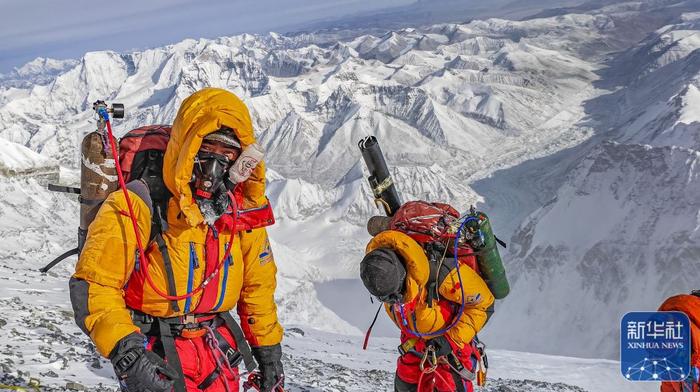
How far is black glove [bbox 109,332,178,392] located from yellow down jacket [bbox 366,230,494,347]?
286 centimetres

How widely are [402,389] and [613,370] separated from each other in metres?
22.1

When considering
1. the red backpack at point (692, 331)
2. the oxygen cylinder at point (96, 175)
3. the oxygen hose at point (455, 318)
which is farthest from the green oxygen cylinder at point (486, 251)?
the oxygen cylinder at point (96, 175)

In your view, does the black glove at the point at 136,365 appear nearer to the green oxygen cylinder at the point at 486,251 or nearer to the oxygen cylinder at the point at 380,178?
the green oxygen cylinder at the point at 486,251

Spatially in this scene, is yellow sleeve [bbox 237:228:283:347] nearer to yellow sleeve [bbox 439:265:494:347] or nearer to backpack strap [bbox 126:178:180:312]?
backpack strap [bbox 126:178:180:312]

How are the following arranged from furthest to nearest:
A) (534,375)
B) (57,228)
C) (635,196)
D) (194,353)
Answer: (635,196) → (57,228) → (534,375) → (194,353)

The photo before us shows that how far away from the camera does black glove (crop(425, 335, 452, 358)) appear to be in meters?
6.80

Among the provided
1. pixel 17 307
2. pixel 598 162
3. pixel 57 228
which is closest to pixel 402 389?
pixel 17 307

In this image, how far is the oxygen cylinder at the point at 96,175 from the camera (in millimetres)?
4996

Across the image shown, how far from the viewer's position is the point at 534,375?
21188mm

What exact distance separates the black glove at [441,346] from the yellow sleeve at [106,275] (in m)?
3.80

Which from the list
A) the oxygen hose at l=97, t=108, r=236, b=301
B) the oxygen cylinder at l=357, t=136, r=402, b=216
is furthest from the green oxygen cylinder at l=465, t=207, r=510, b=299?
the oxygen hose at l=97, t=108, r=236, b=301

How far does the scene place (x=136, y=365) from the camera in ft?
13.5

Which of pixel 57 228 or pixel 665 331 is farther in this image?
pixel 57 228

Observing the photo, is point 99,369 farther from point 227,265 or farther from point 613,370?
point 613,370
